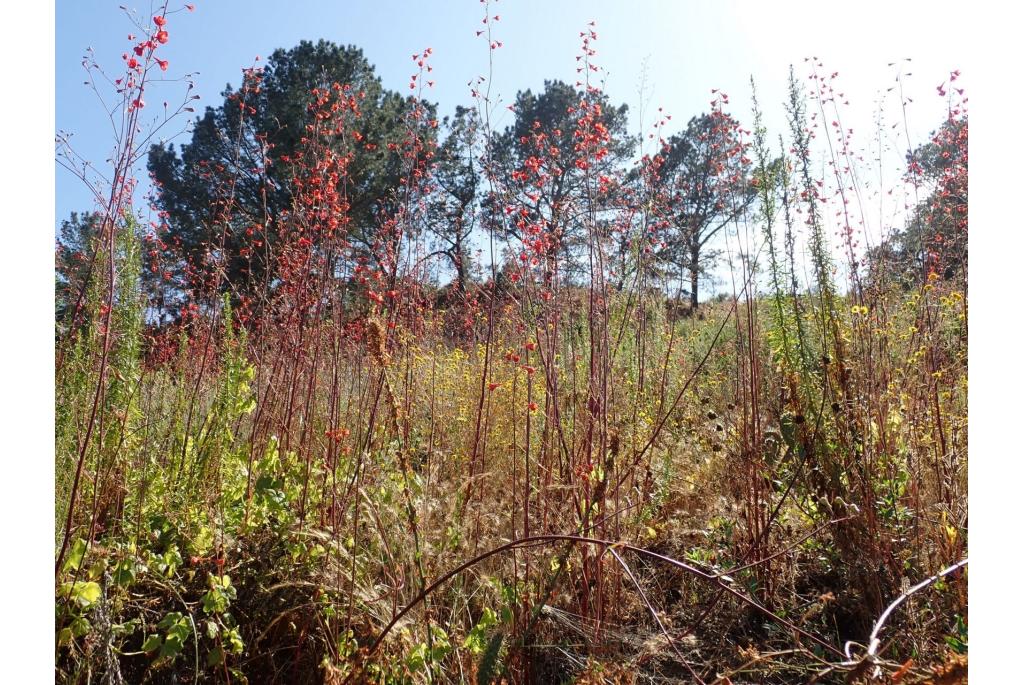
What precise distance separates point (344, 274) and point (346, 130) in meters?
0.63

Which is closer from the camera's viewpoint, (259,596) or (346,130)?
(259,596)

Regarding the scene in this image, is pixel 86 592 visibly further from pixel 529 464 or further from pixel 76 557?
pixel 529 464

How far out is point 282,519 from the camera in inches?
73.4

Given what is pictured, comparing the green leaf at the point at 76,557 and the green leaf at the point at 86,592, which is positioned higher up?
the green leaf at the point at 76,557

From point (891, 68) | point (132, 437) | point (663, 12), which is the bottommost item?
point (132, 437)

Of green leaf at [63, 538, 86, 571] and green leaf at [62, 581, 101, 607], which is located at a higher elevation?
green leaf at [63, 538, 86, 571]

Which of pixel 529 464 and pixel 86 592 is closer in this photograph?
pixel 86 592

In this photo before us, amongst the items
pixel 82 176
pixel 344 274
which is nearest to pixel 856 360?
pixel 344 274

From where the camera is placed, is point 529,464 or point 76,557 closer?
point 76,557

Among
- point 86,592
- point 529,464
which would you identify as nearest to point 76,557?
point 86,592

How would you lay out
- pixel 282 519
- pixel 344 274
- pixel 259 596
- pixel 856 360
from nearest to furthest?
pixel 259 596
pixel 282 519
pixel 856 360
pixel 344 274
